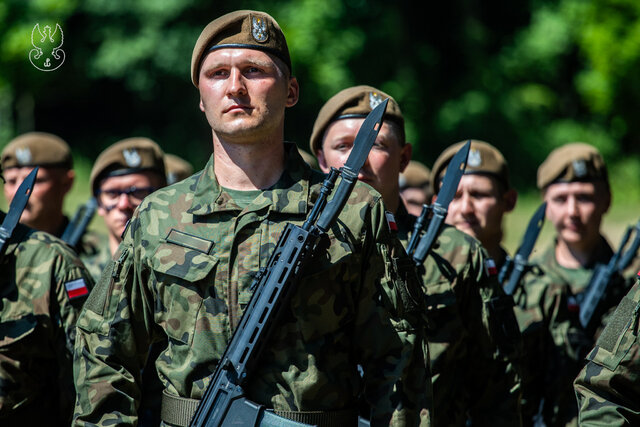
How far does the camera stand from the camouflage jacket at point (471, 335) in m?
4.18

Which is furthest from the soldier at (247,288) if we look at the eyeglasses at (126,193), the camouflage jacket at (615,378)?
the eyeglasses at (126,193)

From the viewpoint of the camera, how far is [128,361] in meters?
3.09

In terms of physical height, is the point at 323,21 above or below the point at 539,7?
below

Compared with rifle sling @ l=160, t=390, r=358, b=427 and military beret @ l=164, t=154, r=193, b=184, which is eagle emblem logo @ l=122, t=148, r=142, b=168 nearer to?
military beret @ l=164, t=154, r=193, b=184

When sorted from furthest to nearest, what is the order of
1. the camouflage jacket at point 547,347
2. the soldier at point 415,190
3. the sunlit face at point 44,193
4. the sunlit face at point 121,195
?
the soldier at point 415,190 < the sunlit face at point 44,193 < the sunlit face at point 121,195 < the camouflage jacket at point 547,347

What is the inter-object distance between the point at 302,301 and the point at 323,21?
14283 mm

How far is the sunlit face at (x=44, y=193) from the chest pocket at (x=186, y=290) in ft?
10.8

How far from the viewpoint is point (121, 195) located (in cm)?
556

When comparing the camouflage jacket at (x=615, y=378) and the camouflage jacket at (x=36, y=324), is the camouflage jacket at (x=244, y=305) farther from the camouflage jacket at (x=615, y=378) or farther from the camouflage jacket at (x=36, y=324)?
the camouflage jacket at (x=36, y=324)

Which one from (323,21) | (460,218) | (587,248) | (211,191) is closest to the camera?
(211,191)

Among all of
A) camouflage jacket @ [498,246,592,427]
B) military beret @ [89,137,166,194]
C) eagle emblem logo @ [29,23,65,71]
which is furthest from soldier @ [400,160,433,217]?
eagle emblem logo @ [29,23,65,71]

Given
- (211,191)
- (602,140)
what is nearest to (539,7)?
(602,140)

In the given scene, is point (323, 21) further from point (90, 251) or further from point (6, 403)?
point (6, 403)

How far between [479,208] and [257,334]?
282 centimetres
